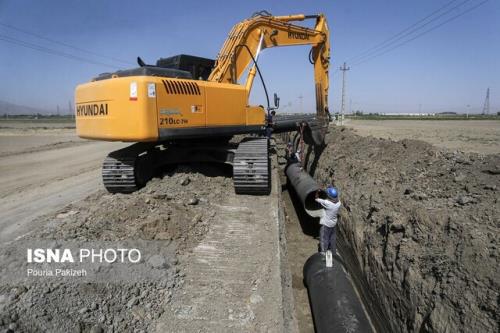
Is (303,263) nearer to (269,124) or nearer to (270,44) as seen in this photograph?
(269,124)

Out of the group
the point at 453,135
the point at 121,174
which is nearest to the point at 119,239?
the point at 121,174

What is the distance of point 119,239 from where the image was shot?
4.77m

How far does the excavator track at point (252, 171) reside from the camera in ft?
22.8

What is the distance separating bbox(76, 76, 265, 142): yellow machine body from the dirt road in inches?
81.3

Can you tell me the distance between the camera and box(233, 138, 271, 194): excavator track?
6.96m

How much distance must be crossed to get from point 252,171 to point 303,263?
6.92 ft

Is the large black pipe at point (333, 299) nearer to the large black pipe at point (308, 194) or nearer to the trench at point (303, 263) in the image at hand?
the trench at point (303, 263)

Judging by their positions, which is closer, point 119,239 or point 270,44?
point 119,239

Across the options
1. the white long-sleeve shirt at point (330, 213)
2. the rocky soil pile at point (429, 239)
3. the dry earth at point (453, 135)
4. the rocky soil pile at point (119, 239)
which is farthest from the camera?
the dry earth at point (453, 135)

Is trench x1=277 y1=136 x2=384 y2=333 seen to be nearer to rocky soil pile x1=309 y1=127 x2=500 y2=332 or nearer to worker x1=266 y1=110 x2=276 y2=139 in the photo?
rocky soil pile x1=309 y1=127 x2=500 y2=332

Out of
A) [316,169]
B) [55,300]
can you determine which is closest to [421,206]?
[55,300]

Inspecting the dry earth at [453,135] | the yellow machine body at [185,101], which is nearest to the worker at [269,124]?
the yellow machine body at [185,101]

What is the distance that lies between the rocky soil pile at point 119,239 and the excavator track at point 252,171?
521 millimetres

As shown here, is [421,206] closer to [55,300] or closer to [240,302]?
[240,302]
